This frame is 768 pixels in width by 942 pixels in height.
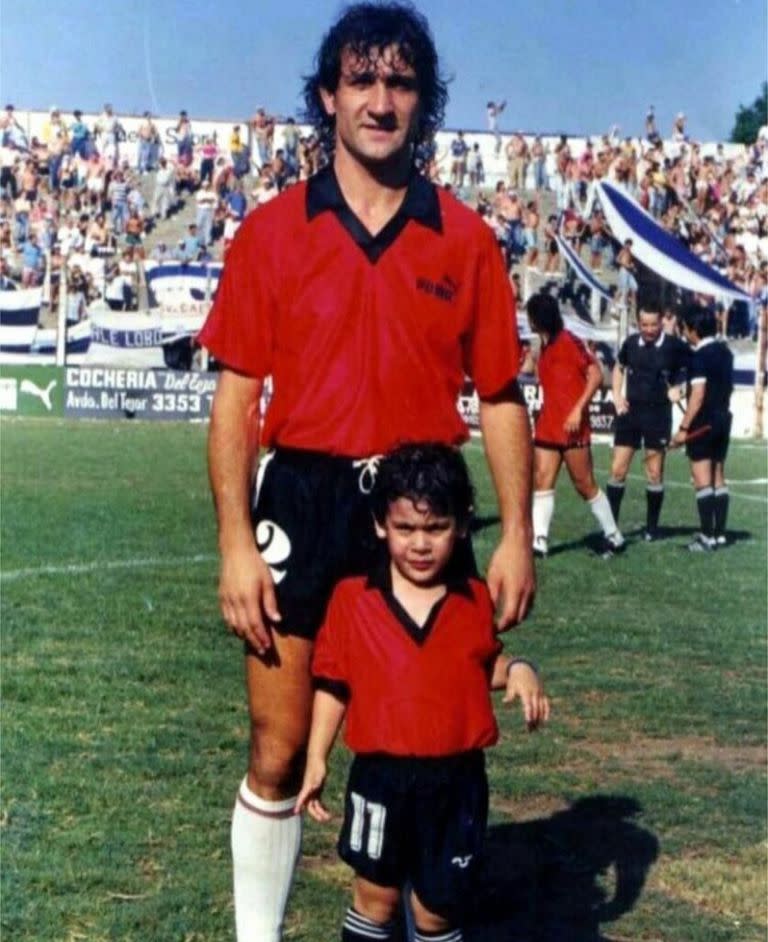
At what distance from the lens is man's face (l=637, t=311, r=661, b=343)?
16047 mm

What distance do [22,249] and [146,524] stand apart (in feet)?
79.0

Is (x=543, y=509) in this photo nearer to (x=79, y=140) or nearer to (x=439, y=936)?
(x=439, y=936)

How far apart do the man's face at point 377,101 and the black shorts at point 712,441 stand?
11.4 meters

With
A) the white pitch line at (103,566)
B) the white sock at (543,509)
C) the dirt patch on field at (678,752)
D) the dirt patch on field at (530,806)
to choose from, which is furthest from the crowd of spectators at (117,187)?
the dirt patch on field at (530,806)

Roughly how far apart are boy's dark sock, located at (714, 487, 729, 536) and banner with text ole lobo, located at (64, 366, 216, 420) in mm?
18222

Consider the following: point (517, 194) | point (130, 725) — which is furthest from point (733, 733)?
point (517, 194)

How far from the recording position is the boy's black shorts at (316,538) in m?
4.79

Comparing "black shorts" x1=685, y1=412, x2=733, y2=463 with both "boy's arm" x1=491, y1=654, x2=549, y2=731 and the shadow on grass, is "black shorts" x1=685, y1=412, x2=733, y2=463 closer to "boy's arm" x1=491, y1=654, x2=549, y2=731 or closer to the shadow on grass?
the shadow on grass

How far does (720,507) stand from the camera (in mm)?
15977

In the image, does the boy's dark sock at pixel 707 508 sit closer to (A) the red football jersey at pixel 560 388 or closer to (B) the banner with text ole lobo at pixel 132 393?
(A) the red football jersey at pixel 560 388

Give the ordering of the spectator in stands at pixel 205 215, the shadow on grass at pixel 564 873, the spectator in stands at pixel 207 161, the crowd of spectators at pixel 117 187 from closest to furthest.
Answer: the shadow on grass at pixel 564 873, the crowd of spectators at pixel 117 187, the spectator in stands at pixel 205 215, the spectator in stands at pixel 207 161

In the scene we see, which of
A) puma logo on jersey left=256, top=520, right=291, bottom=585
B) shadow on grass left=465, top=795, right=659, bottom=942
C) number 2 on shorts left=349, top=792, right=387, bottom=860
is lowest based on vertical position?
shadow on grass left=465, top=795, right=659, bottom=942

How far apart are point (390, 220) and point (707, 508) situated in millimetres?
11503

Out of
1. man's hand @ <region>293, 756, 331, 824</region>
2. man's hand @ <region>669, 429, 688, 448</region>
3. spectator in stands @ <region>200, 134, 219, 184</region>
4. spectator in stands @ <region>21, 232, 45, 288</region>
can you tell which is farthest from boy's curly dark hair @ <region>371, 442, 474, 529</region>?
spectator in stands @ <region>200, 134, 219, 184</region>
